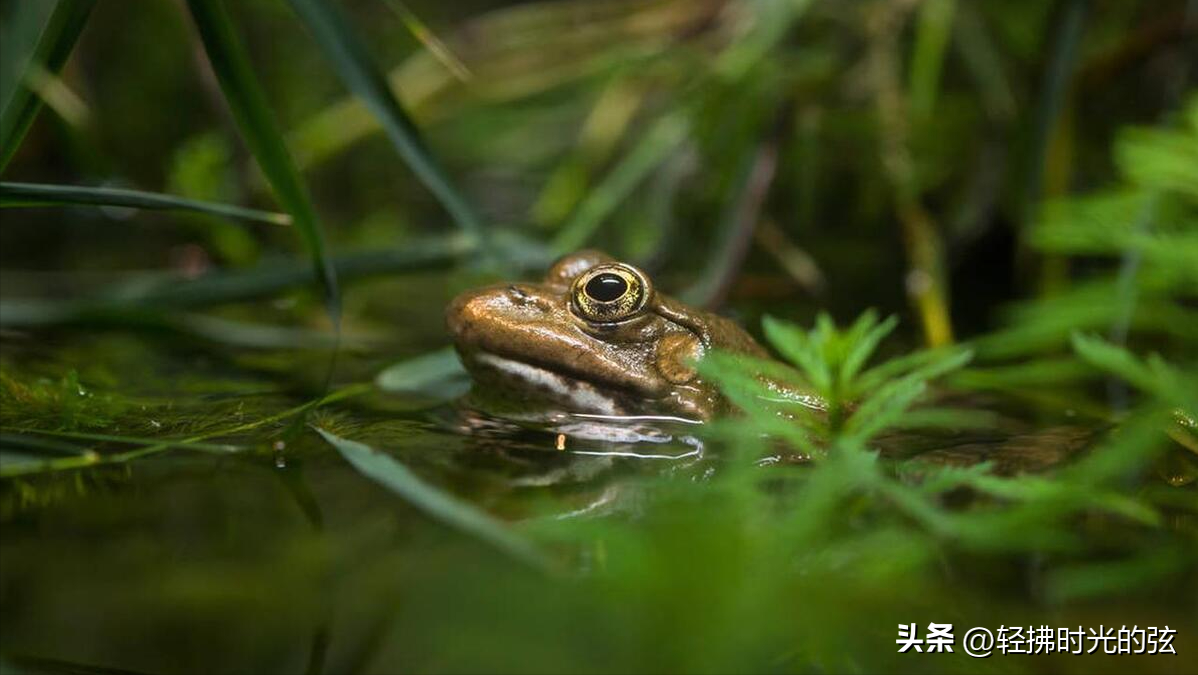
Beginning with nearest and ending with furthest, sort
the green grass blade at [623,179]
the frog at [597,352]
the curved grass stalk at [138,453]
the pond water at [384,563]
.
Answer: the pond water at [384,563], the curved grass stalk at [138,453], the frog at [597,352], the green grass blade at [623,179]

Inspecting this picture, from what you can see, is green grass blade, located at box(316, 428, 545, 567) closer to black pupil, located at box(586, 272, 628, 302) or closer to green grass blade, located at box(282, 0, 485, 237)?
green grass blade, located at box(282, 0, 485, 237)

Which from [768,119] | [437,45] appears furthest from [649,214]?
[437,45]

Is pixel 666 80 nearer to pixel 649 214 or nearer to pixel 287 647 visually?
pixel 649 214

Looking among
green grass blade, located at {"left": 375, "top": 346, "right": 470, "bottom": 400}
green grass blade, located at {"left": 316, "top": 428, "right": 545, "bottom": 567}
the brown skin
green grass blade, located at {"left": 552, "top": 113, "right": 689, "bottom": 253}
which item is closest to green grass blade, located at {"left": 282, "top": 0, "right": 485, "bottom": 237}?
the brown skin

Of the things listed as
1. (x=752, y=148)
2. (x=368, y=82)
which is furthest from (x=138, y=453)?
(x=752, y=148)

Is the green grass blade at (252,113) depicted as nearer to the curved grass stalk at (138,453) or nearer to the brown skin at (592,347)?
the curved grass stalk at (138,453)


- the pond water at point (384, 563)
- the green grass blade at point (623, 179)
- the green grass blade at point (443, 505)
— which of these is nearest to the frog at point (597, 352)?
the pond water at point (384, 563)
